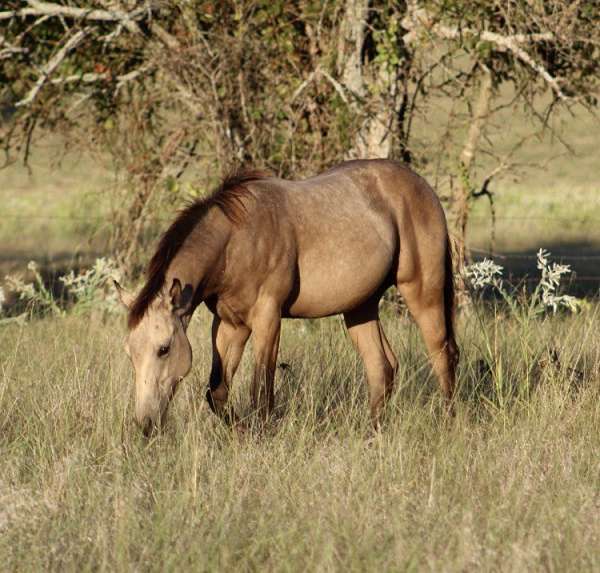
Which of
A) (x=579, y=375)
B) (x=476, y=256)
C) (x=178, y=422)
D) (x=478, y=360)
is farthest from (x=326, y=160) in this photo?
(x=476, y=256)

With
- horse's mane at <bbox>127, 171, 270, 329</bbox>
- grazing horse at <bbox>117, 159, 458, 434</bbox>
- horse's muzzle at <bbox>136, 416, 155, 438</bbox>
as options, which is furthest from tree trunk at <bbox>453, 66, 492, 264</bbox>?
horse's muzzle at <bbox>136, 416, 155, 438</bbox>

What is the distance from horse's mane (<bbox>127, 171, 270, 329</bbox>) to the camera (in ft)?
17.0

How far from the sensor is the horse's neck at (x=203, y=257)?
551 centimetres

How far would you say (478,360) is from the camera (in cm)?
706

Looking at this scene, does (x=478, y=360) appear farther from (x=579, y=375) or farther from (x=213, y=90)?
(x=213, y=90)

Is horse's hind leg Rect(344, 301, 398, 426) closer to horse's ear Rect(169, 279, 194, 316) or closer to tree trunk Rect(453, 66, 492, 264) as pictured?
horse's ear Rect(169, 279, 194, 316)

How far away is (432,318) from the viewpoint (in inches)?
265

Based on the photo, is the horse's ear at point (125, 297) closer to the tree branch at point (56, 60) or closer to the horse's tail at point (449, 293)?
the horse's tail at point (449, 293)

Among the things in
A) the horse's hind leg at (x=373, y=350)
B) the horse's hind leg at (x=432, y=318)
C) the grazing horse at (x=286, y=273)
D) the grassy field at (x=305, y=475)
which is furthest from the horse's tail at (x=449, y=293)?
the horse's hind leg at (x=373, y=350)

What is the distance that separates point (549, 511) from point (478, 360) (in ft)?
9.27

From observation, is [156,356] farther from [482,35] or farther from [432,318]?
[482,35]

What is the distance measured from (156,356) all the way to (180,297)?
1.00 ft

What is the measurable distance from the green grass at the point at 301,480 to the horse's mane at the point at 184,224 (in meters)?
0.59

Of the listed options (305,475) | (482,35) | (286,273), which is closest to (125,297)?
(286,273)
